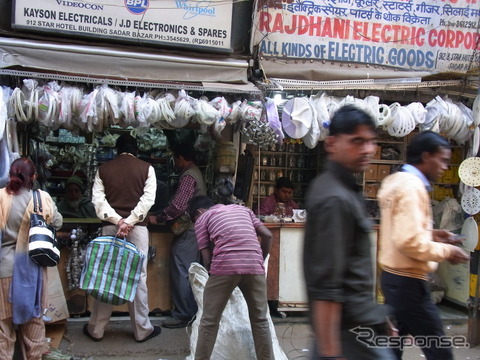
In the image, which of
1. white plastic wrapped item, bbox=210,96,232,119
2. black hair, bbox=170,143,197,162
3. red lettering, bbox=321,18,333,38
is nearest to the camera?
white plastic wrapped item, bbox=210,96,232,119

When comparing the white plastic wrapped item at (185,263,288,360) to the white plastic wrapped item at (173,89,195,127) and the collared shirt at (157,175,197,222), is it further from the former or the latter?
the white plastic wrapped item at (173,89,195,127)

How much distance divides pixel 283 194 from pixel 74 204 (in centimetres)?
278

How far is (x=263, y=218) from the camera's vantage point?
627 centimetres

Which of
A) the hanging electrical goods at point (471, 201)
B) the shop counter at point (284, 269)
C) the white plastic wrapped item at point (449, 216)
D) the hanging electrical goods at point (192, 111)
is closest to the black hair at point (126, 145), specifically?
the hanging electrical goods at point (192, 111)

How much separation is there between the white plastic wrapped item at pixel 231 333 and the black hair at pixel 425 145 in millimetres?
2329

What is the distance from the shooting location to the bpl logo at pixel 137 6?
549 centimetres

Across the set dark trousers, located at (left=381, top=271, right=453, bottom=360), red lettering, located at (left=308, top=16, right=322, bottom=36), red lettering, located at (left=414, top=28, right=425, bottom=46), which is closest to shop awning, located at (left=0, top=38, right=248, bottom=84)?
red lettering, located at (left=308, top=16, right=322, bottom=36)

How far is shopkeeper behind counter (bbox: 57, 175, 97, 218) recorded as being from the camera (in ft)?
21.2

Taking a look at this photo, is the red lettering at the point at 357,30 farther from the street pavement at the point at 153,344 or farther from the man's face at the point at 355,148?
the man's face at the point at 355,148

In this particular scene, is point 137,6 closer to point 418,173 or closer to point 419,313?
point 418,173

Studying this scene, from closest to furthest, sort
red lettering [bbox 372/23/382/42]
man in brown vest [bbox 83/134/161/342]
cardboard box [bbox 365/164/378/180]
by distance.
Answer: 1. man in brown vest [bbox 83/134/161/342]
2. red lettering [bbox 372/23/382/42]
3. cardboard box [bbox 365/164/378/180]

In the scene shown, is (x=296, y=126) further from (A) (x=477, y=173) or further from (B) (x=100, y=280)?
(B) (x=100, y=280)

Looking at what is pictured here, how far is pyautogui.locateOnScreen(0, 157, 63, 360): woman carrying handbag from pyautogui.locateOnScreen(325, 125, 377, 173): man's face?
10.3 ft

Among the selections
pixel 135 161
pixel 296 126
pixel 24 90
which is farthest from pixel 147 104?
pixel 296 126
